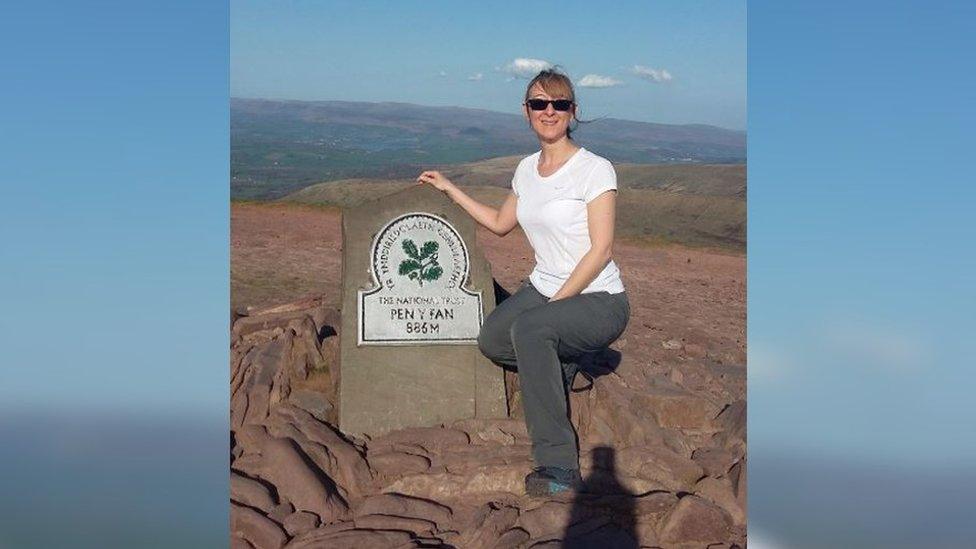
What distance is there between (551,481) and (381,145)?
10.2 m

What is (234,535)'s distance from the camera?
18.1ft

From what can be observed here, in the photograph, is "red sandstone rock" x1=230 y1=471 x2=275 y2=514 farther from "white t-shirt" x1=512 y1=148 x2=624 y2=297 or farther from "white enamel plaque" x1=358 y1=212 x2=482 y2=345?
"white t-shirt" x1=512 y1=148 x2=624 y2=297

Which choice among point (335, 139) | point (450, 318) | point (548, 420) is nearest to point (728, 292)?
point (335, 139)

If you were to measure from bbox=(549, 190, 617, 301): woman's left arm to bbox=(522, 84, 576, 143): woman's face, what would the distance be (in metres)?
0.41

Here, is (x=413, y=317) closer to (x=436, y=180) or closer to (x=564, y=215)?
(x=436, y=180)

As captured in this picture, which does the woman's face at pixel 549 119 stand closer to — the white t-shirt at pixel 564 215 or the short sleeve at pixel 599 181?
the white t-shirt at pixel 564 215

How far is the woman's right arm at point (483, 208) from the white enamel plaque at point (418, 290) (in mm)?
181

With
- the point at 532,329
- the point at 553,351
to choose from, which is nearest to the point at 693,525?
the point at 553,351

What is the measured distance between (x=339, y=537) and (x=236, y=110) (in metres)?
8.26

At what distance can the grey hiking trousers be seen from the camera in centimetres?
551

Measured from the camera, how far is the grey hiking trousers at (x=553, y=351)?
18.1 ft

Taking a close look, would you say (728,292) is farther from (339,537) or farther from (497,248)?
(339,537)

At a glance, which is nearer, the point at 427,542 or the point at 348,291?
the point at 427,542

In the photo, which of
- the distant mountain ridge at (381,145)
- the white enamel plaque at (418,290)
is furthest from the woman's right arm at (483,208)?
the distant mountain ridge at (381,145)
